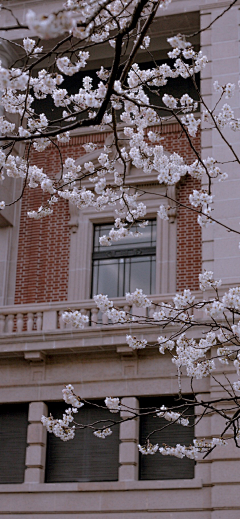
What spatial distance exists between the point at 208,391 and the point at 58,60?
31.0 feet

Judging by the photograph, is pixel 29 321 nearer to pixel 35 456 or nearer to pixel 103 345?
pixel 103 345

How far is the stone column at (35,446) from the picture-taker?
16.3 meters

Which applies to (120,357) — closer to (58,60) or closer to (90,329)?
(90,329)

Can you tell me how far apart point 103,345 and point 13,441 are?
2972 mm

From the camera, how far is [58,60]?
25.7ft

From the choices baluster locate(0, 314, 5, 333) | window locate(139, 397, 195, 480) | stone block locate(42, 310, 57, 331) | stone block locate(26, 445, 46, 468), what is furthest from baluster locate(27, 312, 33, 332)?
window locate(139, 397, 195, 480)

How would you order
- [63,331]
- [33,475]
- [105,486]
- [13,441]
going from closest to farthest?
[105,486]
[33,475]
[63,331]
[13,441]

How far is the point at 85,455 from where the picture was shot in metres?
16.4

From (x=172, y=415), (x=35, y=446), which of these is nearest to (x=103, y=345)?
(x=35, y=446)

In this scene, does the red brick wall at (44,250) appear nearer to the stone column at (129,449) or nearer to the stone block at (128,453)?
the stone column at (129,449)

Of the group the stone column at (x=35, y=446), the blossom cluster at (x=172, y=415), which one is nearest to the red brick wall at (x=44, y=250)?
the stone column at (x=35, y=446)

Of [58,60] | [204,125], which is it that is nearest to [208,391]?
[204,125]

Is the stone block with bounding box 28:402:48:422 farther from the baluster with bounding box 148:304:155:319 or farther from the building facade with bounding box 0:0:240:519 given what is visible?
the baluster with bounding box 148:304:155:319

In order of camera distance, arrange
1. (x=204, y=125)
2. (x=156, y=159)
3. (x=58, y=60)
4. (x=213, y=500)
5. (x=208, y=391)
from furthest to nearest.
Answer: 1. (x=204, y=125)
2. (x=208, y=391)
3. (x=213, y=500)
4. (x=156, y=159)
5. (x=58, y=60)
